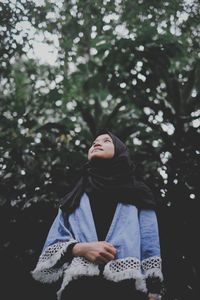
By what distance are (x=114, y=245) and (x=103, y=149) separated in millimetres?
562

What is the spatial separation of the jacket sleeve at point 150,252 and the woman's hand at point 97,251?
21 cm

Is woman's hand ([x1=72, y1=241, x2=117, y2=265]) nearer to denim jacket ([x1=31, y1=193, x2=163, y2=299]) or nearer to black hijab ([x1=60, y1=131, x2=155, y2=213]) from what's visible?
denim jacket ([x1=31, y1=193, x2=163, y2=299])

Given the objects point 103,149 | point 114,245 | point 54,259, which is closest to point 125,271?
point 114,245

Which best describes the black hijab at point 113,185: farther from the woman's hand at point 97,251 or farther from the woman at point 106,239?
the woman's hand at point 97,251

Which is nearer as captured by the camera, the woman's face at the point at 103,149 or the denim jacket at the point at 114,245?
the denim jacket at the point at 114,245

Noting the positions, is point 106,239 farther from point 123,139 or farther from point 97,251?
point 123,139

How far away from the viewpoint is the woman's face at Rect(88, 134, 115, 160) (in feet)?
4.97

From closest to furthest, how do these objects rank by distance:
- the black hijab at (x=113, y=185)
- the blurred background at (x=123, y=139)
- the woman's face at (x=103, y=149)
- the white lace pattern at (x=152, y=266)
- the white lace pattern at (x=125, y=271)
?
the white lace pattern at (x=125, y=271)
the white lace pattern at (x=152, y=266)
the black hijab at (x=113, y=185)
the woman's face at (x=103, y=149)
the blurred background at (x=123, y=139)

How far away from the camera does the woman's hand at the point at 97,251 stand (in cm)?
114

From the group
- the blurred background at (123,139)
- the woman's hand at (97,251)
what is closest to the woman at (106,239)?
the woman's hand at (97,251)

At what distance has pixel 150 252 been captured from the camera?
1.29 m

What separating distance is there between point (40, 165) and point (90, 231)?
1.16 metres

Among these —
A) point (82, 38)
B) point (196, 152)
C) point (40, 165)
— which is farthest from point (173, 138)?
point (82, 38)

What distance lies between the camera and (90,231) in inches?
49.7
